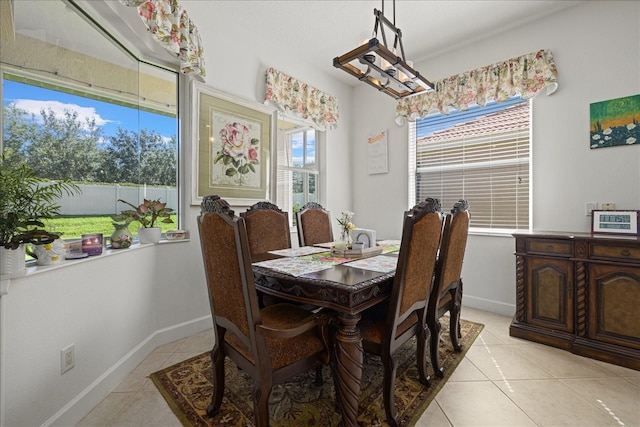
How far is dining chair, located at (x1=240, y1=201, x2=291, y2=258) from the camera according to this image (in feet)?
7.27

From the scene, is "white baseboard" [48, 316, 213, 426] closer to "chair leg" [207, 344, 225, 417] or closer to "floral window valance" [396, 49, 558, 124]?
"chair leg" [207, 344, 225, 417]

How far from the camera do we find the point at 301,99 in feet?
10.8

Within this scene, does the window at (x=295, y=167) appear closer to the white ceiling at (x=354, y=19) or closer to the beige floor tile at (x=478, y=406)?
the white ceiling at (x=354, y=19)

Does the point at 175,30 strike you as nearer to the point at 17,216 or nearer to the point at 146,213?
the point at 146,213

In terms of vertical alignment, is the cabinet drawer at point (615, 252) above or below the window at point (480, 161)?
below

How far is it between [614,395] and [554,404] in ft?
1.34

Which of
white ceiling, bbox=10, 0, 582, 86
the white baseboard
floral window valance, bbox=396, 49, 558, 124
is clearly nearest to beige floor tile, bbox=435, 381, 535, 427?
the white baseboard

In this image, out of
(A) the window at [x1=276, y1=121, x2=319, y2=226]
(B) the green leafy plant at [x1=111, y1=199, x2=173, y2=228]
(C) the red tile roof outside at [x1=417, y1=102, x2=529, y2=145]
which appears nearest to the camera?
(B) the green leafy plant at [x1=111, y1=199, x2=173, y2=228]

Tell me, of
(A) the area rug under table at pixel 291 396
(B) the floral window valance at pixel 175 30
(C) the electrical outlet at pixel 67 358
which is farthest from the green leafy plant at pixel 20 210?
(B) the floral window valance at pixel 175 30

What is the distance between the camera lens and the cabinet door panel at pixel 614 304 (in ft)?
6.14

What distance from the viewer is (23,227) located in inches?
45.7

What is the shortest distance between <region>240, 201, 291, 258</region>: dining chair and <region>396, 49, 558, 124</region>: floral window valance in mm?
2152

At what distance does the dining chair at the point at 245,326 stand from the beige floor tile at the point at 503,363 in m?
1.29

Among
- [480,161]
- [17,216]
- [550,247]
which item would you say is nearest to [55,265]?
[17,216]
